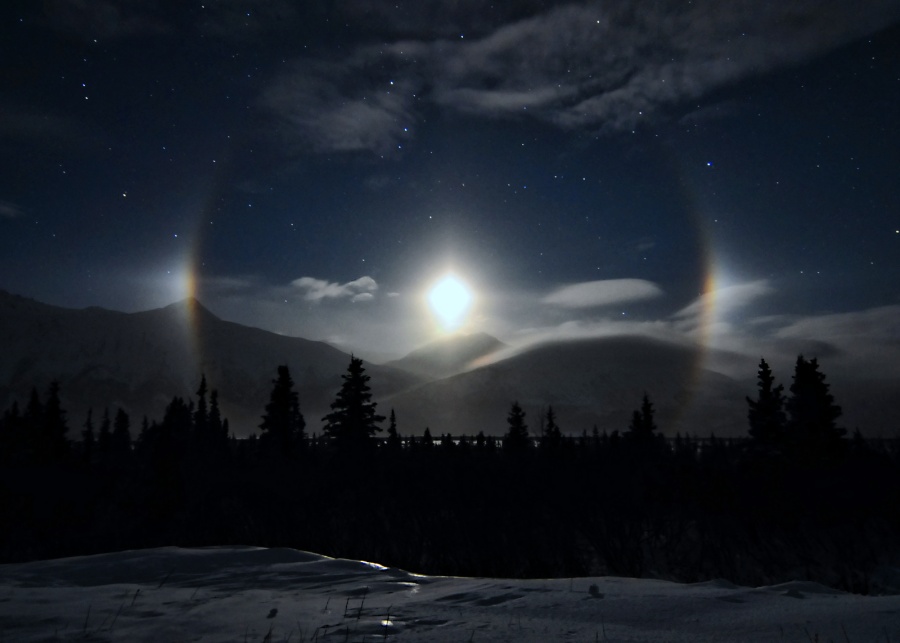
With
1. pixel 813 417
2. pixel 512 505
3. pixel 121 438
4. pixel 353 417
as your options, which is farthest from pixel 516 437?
pixel 121 438

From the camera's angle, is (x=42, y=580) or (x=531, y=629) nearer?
(x=531, y=629)

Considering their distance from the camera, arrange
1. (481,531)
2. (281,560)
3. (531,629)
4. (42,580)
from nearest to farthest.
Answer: (531,629) < (42,580) < (281,560) < (481,531)

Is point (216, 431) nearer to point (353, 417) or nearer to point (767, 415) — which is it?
point (353, 417)

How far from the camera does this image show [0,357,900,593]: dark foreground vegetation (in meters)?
22.0

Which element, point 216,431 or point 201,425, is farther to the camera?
point 216,431

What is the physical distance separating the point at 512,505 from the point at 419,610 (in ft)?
71.7

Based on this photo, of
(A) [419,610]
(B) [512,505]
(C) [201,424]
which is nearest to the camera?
(A) [419,610]

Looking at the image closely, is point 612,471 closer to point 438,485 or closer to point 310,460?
point 438,485

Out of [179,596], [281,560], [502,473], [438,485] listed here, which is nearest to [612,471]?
[502,473]

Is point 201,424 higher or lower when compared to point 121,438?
higher

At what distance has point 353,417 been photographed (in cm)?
4891

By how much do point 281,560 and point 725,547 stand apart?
18142 mm

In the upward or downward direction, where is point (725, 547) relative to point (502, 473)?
downward

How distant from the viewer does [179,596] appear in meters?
7.56
